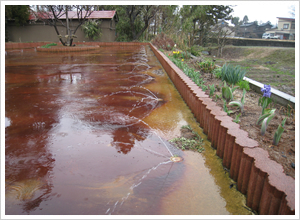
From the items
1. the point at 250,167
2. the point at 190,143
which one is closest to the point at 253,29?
the point at 190,143

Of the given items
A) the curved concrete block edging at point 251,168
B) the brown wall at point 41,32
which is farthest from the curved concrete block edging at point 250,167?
the brown wall at point 41,32

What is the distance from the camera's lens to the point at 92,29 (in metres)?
22.0

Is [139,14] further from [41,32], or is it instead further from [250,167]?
[250,167]

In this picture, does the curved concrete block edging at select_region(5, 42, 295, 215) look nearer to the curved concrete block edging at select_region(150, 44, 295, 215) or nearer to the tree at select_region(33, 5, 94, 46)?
the curved concrete block edging at select_region(150, 44, 295, 215)

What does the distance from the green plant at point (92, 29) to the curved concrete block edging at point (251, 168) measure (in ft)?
70.1

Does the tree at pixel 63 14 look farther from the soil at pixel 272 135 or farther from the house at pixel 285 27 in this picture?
the house at pixel 285 27

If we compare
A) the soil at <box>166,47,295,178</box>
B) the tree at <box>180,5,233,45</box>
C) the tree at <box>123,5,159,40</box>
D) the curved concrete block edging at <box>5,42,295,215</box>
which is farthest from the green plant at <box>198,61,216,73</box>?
the tree at <box>180,5,233,45</box>

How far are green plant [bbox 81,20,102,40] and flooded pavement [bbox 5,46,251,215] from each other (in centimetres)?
1905

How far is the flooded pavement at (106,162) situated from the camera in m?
1.92

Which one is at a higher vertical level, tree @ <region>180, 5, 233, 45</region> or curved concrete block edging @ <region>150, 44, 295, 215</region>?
tree @ <region>180, 5, 233, 45</region>

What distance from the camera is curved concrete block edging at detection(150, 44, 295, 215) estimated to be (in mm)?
1548

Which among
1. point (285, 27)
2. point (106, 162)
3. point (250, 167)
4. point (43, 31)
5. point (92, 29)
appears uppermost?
point (285, 27)

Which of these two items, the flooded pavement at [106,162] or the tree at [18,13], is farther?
the tree at [18,13]

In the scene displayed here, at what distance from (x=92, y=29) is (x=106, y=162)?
2180 cm
